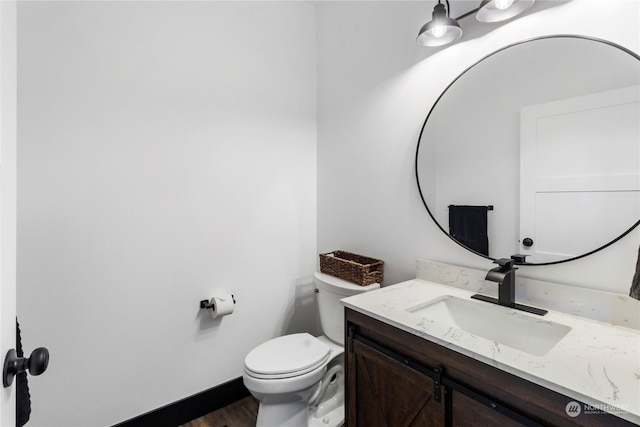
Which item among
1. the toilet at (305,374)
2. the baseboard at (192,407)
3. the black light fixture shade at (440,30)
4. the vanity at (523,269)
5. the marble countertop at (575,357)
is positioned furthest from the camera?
the baseboard at (192,407)

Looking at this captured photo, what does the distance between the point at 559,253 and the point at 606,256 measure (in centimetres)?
13

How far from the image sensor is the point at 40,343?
54.1 inches

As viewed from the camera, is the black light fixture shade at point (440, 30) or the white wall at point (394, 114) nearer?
the white wall at point (394, 114)

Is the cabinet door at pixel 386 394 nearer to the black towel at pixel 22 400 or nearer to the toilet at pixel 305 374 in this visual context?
Result: the toilet at pixel 305 374

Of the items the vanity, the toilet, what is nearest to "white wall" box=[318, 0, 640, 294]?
the vanity

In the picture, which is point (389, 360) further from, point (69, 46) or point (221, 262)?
point (69, 46)

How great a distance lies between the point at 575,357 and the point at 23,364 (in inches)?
51.2

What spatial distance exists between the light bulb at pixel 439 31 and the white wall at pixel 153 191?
106cm

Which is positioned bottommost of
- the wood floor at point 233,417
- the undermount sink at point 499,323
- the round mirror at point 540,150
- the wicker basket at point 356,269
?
the wood floor at point 233,417

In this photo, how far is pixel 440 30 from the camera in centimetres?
135

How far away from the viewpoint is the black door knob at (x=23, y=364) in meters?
0.58

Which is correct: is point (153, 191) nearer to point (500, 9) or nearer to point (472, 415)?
point (472, 415)

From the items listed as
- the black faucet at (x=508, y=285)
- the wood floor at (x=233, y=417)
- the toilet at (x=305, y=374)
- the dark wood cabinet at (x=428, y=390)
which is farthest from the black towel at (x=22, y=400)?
the black faucet at (x=508, y=285)

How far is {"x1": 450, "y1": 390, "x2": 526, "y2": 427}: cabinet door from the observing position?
2.64ft
